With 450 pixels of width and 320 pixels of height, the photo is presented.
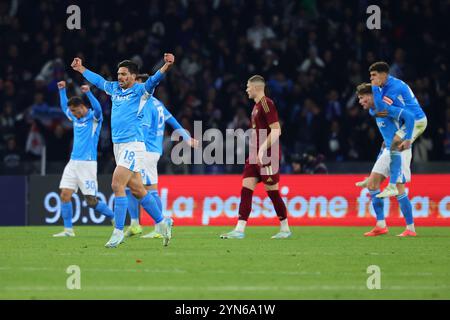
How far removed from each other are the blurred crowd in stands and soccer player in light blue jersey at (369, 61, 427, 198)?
582cm

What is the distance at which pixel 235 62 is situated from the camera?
80.4 ft

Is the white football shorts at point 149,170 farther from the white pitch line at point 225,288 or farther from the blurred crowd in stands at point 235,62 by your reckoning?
the white pitch line at point 225,288

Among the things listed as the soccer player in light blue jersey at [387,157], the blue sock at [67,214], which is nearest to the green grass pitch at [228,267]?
the soccer player in light blue jersey at [387,157]

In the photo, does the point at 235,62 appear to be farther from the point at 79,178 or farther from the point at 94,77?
the point at 94,77

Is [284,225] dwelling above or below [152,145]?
below

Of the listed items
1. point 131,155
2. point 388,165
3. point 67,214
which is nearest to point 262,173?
point 388,165

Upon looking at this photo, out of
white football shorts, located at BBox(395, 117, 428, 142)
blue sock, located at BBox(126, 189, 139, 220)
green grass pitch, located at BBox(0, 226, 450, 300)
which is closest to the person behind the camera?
green grass pitch, located at BBox(0, 226, 450, 300)

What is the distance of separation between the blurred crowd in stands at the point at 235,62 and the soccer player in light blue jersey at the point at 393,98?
19.1ft

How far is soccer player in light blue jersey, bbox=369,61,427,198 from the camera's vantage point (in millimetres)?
14992

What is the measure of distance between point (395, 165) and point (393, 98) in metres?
1.05

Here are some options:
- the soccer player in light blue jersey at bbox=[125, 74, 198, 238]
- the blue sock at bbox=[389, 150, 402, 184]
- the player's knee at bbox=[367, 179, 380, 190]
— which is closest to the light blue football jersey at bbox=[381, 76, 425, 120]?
the blue sock at bbox=[389, 150, 402, 184]

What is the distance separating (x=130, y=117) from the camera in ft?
42.0

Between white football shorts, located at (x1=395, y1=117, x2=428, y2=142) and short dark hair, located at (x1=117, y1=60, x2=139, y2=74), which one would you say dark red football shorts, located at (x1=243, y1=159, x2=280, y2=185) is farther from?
short dark hair, located at (x1=117, y1=60, x2=139, y2=74)
